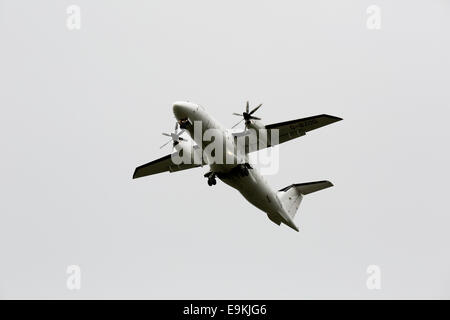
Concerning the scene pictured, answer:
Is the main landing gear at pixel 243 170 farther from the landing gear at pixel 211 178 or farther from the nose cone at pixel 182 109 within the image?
the nose cone at pixel 182 109

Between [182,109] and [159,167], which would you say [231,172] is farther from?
[159,167]

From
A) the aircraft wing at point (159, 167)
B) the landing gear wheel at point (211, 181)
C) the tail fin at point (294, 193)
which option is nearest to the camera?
the landing gear wheel at point (211, 181)

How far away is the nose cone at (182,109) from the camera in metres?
30.2

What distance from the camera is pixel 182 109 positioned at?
3020 centimetres

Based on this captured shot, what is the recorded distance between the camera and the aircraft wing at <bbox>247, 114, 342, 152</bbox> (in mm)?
32344

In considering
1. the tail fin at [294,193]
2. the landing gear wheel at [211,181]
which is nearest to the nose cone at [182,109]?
the landing gear wheel at [211,181]

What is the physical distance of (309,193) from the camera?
38281mm

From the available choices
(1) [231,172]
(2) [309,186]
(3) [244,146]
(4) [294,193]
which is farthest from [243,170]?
(4) [294,193]

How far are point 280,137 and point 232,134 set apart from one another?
8.87ft

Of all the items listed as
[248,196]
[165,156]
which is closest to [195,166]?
[165,156]

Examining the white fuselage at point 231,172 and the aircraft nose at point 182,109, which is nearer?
the aircraft nose at point 182,109

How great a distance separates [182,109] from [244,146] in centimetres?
476

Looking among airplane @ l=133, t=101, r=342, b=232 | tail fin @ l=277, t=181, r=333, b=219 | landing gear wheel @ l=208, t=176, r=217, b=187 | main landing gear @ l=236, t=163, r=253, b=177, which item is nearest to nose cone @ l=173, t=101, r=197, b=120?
airplane @ l=133, t=101, r=342, b=232

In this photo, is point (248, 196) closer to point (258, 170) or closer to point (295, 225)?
point (258, 170)
